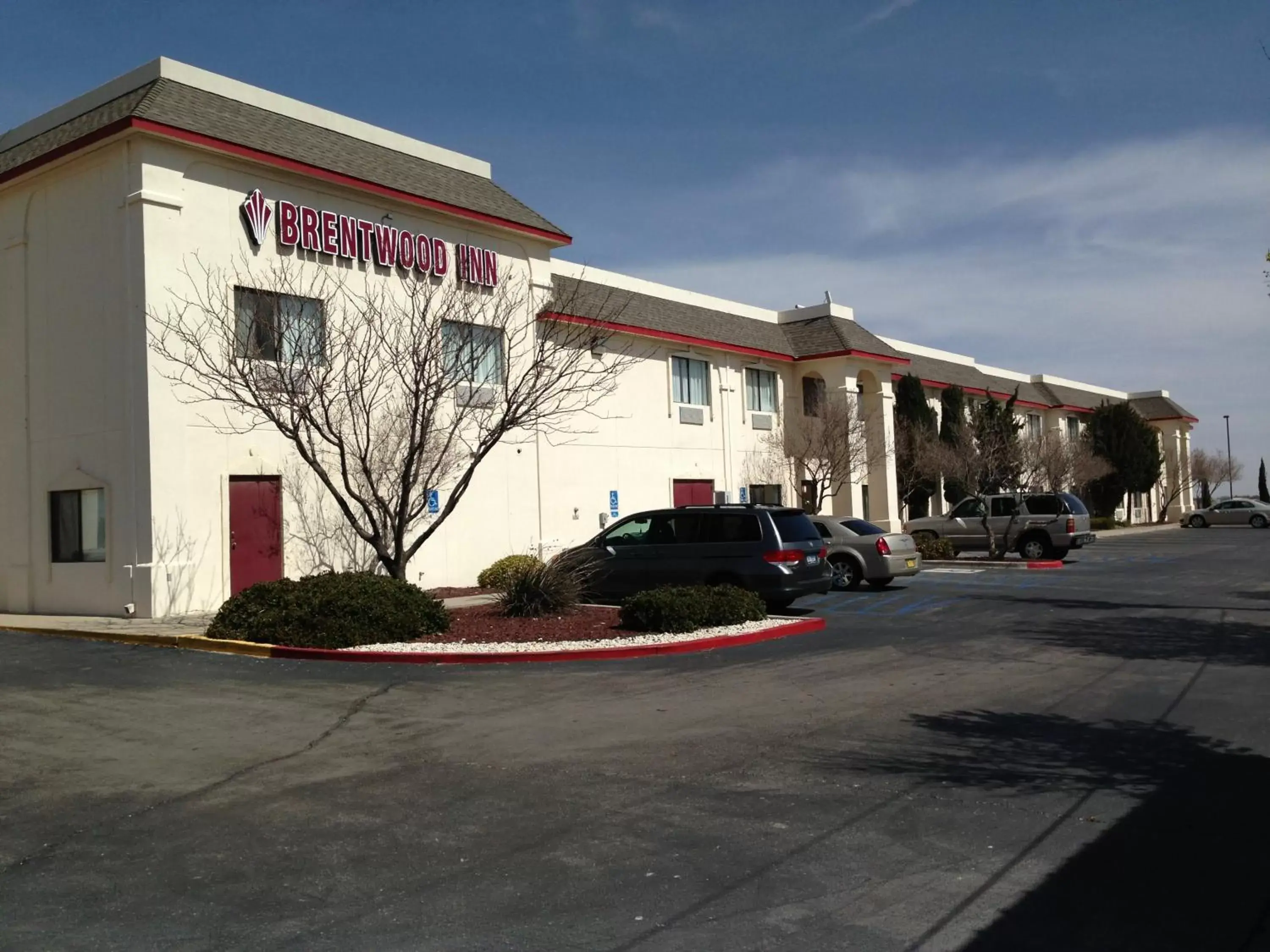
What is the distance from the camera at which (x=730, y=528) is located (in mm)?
17062

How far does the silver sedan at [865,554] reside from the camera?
2100 centimetres

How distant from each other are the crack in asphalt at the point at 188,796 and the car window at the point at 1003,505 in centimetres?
2386

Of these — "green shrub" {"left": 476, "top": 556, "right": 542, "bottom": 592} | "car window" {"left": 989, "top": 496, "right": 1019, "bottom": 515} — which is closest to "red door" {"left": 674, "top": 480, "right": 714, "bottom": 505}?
"green shrub" {"left": 476, "top": 556, "right": 542, "bottom": 592}

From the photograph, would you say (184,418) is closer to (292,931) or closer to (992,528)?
(292,931)

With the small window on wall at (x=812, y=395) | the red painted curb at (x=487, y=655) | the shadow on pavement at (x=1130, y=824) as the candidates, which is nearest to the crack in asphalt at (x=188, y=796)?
the red painted curb at (x=487, y=655)

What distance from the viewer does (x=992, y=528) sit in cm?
3053

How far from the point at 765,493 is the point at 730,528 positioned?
15.7 meters

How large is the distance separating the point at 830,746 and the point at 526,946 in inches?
159

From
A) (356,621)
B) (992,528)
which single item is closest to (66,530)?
(356,621)

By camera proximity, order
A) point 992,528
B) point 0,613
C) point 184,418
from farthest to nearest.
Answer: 1. point 992,528
2. point 0,613
3. point 184,418

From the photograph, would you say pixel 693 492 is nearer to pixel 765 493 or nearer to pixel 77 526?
pixel 765 493

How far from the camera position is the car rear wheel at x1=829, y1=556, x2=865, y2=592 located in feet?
69.5

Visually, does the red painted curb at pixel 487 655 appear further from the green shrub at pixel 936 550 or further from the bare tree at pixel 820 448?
the bare tree at pixel 820 448

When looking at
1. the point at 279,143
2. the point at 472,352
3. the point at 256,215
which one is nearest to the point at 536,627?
the point at 472,352
